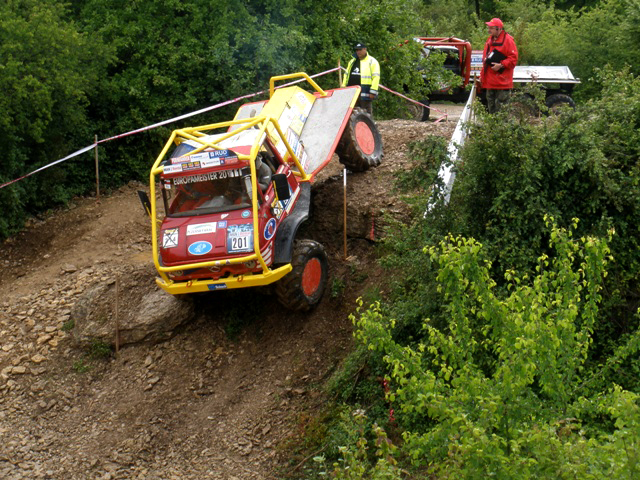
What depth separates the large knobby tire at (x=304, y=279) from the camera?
9.74 meters

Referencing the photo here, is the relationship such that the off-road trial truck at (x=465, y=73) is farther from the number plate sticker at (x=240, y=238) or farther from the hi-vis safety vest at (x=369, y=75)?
the number plate sticker at (x=240, y=238)

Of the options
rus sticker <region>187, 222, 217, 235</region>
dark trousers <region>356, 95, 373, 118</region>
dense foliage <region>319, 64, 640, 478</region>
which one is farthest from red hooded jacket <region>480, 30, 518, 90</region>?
rus sticker <region>187, 222, 217, 235</region>

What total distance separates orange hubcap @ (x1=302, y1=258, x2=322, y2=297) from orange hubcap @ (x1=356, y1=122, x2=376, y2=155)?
2821 millimetres

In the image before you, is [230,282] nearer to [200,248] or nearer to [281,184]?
[200,248]

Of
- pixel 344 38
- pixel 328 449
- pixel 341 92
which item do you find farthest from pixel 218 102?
pixel 328 449

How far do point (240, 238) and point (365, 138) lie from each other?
13.5 feet

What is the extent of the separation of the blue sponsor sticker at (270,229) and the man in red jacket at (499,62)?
484 centimetres

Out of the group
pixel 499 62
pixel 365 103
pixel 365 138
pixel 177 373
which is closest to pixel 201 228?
pixel 177 373

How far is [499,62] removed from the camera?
40.8 ft

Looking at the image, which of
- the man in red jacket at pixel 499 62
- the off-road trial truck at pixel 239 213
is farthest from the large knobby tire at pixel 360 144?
the man in red jacket at pixel 499 62

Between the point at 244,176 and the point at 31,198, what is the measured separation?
665 cm

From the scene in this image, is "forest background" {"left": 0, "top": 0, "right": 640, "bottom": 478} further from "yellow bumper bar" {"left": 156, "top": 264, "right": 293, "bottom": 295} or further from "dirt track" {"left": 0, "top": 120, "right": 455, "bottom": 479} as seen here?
"yellow bumper bar" {"left": 156, "top": 264, "right": 293, "bottom": 295}

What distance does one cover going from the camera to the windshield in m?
9.54

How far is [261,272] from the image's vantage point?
30.0 ft
